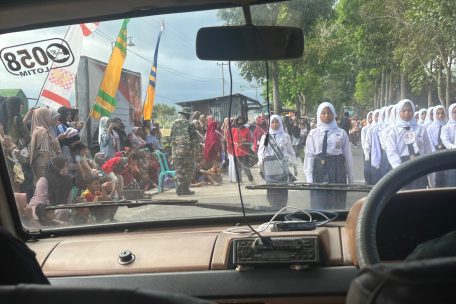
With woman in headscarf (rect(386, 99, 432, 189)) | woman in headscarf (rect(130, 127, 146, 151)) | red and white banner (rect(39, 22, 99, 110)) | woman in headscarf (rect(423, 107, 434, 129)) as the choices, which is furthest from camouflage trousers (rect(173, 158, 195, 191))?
woman in headscarf (rect(423, 107, 434, 129))

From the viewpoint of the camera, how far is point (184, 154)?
12.3ft

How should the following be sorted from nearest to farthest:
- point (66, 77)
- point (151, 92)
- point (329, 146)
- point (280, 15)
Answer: point (280, 15) → point (151, 92) → point (66, 77) → point (329, 146)

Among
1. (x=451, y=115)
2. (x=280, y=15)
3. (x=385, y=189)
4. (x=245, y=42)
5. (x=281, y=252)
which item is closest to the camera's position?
(x=385, y=189)

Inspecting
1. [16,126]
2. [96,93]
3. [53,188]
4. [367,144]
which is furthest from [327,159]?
Result: [16,126]

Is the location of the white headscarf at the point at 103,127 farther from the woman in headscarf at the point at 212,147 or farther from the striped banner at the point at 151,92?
the woman in headscarf at the point at 212,147

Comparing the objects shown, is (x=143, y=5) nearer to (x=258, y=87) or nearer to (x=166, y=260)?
(x=258, y=87)

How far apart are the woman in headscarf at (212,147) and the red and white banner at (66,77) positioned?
948mm

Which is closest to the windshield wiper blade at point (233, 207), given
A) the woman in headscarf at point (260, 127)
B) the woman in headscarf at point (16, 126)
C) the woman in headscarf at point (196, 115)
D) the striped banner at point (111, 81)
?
the woman in headscarf at point (260, 127)

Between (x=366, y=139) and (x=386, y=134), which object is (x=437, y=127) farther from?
(x=366, y=139)

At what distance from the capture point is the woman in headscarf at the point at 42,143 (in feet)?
12.6

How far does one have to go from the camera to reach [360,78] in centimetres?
340

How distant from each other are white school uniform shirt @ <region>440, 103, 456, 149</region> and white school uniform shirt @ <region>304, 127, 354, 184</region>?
66cm

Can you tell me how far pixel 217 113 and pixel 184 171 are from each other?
0.48 metres

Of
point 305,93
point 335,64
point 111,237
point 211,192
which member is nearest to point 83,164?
point 111,237
